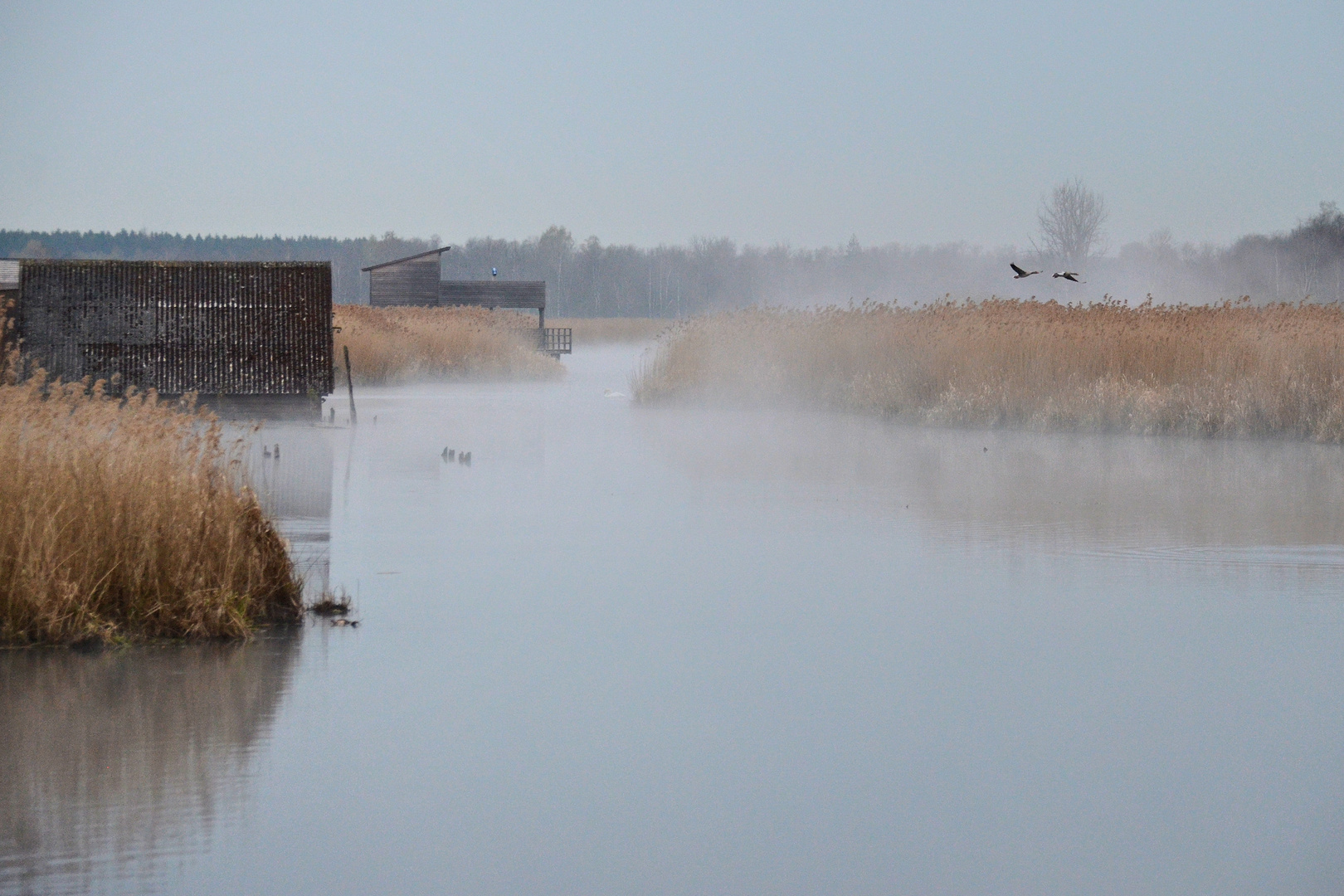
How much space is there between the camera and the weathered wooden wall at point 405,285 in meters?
72.0

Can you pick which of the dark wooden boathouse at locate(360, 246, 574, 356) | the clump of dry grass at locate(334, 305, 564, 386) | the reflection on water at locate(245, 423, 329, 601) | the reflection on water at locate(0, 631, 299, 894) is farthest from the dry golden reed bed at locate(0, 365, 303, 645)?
the dark wooden boathouse at locate(360, 246, 574, 356)

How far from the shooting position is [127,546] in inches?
349

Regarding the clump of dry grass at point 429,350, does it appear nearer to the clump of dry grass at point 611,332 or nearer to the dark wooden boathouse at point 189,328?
the dark wooden boathouse at point 189,328

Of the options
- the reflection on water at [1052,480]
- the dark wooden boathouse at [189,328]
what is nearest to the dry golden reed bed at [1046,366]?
the reflection on water at [1052,480]

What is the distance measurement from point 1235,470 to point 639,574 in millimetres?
10078

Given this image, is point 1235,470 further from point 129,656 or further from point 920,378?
point 129,656

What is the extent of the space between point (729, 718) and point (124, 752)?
2705mm

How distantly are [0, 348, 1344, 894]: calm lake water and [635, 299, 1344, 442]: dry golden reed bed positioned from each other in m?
8.79

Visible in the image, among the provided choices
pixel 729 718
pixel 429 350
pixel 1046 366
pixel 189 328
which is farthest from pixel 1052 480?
pixel 429 350

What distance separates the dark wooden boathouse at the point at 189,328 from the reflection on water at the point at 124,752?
20006 millimetres

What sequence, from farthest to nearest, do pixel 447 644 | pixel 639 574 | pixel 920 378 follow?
pixel 920 378, pixel 639 574, pixel 447 644

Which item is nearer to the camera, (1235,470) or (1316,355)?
(1235,470)

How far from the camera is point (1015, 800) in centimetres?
610

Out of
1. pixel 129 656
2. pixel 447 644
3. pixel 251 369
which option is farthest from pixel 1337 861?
pixel 251 369
